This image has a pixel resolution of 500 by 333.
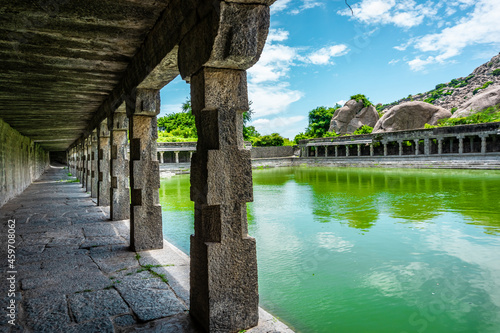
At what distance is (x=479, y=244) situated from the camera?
605 cm

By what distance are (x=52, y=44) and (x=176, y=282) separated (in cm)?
290

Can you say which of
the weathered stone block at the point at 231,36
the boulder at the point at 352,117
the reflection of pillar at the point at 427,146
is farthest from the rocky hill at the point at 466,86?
the weathered stone block at the point at 231,36

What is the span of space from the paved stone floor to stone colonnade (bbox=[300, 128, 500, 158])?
82.1ft

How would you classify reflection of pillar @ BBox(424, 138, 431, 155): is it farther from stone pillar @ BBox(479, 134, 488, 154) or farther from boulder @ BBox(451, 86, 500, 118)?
boulder @ BBox(451, 86, 500, 118)

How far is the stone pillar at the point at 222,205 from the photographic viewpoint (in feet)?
8.21

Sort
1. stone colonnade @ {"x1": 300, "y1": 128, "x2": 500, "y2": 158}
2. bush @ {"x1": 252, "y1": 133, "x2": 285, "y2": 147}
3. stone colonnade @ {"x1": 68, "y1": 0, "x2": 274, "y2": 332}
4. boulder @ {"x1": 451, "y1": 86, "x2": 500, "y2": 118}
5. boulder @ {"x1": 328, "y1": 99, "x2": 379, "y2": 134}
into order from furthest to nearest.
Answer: bush @ {"x1": 252, "y1": 133, "x2": 285, "y2": 147} → boulder @ {"x1": 328, "y1": 99, "x2": 379, "y2": 134} → boulder @ {"x1": 451, "y1": 86, "x2": 500, "y2": 118} → stone colonnade @ {"x1": 300, "y1": 128, "x2": 500, "y2": 158} → stone colonnade @ {"x1": 68, "y1": 0, "x2": 274, "y2": 332}

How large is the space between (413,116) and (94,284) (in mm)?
34241

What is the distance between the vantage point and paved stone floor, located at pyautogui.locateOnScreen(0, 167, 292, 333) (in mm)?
2703

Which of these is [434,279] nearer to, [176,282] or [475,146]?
[176,282]

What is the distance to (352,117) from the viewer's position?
44406 millimetres

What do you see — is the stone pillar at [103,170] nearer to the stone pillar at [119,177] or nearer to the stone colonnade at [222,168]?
the stone pillar at [119,177]

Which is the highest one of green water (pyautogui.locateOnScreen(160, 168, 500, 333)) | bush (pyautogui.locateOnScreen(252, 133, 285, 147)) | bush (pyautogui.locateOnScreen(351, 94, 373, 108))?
bush (pyautogui.locateOnScreen(351, 94, 373, 108))

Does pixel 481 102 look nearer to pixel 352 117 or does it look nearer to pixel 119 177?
pixel 352 117

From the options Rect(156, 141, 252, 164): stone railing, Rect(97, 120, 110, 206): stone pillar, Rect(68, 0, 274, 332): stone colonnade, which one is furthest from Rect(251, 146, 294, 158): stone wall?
Rect(68, 0, 274, 332): stone colonnade
